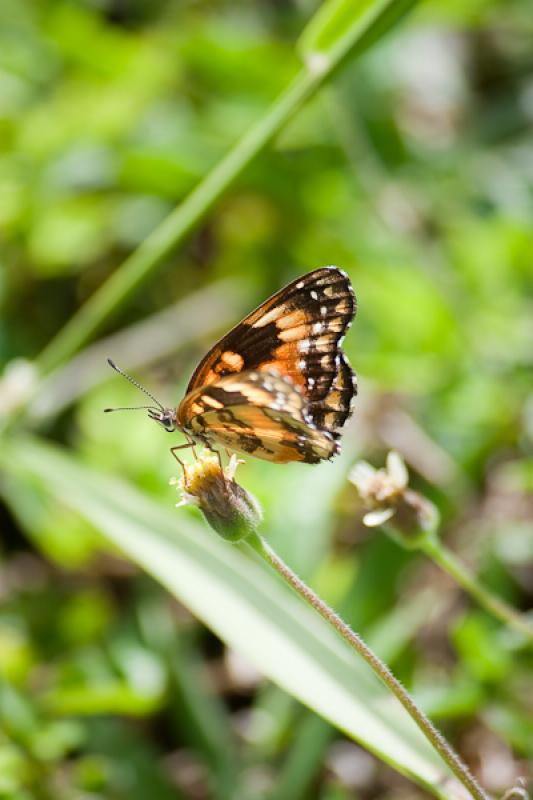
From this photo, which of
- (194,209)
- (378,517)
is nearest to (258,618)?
(378,517)

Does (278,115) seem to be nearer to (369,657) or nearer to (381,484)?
(381,484)

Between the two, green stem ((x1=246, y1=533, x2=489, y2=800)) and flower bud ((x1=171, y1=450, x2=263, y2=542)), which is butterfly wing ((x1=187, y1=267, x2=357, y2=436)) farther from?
green stem ((x1=246, y1=533, x2=489, y2=800))

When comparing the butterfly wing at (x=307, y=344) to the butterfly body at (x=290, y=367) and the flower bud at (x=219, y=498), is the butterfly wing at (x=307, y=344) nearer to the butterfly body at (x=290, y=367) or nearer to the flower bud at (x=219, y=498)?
the butterfly body at (x=290, y=367)

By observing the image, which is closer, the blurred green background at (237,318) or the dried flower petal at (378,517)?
the dried flower petal at (378,517)

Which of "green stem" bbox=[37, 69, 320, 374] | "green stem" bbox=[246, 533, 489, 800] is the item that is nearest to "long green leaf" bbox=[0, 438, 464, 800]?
"green stem" bbox=[246, 533, 489, 800]

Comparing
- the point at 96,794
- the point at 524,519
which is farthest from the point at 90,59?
the point at 96,794

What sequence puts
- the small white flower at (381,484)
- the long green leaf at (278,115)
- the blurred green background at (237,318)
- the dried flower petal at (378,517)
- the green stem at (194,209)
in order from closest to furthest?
the dried flower petal at (378,517)
the small white flower at (381,484)
the long green leaf at (278,115)
the green stem at (194,209)
the blurred green background at (237,318)

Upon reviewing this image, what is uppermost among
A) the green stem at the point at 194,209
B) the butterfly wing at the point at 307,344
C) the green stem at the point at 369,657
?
the green stem at the point at 194,209

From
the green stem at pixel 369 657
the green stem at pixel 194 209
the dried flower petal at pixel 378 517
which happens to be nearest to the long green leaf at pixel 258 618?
the green stem at pixel 369 657
